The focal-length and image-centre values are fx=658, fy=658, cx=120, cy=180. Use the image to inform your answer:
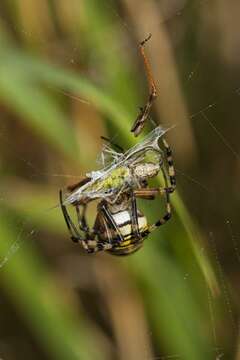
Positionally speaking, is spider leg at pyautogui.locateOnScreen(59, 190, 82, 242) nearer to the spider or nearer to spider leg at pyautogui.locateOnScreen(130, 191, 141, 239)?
the spider

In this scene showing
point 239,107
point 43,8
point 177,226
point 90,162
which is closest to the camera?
point 177,226

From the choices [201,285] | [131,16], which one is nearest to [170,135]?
[131,16]

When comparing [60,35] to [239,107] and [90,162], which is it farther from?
[239,107]

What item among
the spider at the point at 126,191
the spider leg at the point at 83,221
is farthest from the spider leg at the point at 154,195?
the spider leg at the point at 83,221

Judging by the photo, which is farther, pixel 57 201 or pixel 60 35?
pixel 60 35

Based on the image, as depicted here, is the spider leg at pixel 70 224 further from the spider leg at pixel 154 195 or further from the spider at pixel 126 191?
the spider leg at pixel 154 195

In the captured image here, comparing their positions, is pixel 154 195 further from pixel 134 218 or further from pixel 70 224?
pixel 70 224

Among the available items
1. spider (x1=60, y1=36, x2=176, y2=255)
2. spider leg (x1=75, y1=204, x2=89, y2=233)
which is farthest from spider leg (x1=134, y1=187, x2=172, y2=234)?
spider leg (x1=75, y1=204, x2=89, y2=233)
